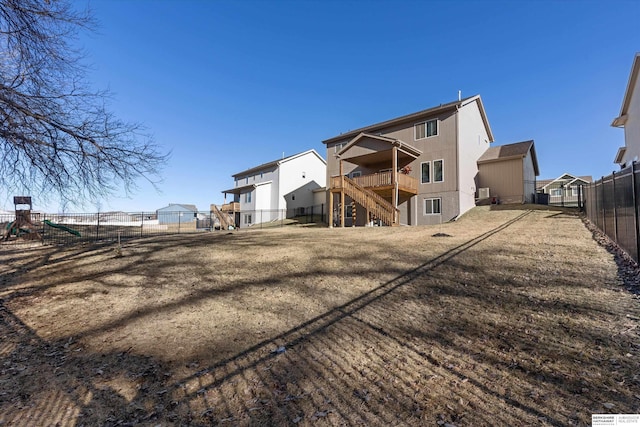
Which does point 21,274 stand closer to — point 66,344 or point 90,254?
point 90,254

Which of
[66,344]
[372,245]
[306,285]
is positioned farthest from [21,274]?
[372,245]

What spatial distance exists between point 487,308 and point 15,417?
6.04 metres

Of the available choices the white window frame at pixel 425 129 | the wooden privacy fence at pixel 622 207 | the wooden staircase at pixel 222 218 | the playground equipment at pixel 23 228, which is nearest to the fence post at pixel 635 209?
the wooden privacy fence at pixel 622 207

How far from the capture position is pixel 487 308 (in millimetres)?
4676

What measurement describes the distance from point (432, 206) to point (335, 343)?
16824mm

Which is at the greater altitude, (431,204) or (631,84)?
(631,84)

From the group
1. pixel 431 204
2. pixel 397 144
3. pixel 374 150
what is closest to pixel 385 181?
pixel 397 144

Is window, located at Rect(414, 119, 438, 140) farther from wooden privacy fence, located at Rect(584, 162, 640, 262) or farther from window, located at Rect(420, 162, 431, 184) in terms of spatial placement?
wooden privacy fence, located at Rect(584, 162, 640, 262)

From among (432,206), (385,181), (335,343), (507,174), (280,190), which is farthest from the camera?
(280,190)

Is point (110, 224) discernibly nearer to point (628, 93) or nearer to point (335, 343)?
point (335, 343)

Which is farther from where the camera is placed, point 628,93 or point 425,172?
point 425,172

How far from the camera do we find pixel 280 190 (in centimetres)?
3017

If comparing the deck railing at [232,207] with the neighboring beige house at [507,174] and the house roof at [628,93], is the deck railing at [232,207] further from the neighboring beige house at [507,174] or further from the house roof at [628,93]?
the house roof at [628,93]

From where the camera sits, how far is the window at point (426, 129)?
19.2 meters
